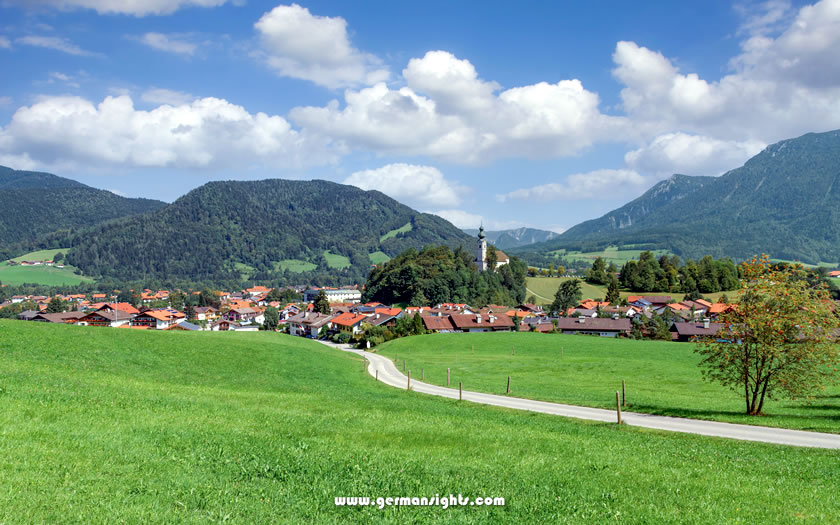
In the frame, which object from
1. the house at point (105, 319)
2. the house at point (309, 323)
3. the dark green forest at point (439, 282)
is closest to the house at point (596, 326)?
the dark green forest at point (439, 282)

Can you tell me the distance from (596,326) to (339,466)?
111 m

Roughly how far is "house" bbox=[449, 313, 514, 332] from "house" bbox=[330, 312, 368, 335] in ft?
74.2

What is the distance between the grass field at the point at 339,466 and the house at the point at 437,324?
95609 millimetres

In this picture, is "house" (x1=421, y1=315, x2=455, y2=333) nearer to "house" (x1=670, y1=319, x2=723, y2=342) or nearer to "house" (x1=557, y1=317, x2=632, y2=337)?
"house" (x1=557, y1=317, x2=632, y2=337)

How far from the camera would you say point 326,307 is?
155750mm

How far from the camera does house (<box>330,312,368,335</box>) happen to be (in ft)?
402

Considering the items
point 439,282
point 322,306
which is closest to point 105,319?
point 322,306

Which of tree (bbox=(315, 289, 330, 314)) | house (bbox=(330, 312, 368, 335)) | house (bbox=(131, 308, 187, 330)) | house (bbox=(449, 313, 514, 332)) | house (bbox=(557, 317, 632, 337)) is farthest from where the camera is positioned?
tree (bbox=(315, 289, 330, 314))

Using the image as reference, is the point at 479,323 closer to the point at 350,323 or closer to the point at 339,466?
the point at 350,323

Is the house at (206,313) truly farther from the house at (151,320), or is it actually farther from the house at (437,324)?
the house at (437,324)

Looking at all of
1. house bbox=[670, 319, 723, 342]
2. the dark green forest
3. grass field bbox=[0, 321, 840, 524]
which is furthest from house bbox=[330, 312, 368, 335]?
grass field bbox=[0, 321, 840, 524]

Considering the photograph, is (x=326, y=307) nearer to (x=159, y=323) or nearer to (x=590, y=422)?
(x=159, y=323)

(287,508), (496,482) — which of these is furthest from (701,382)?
(287,508)

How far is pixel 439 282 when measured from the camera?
529 feet
